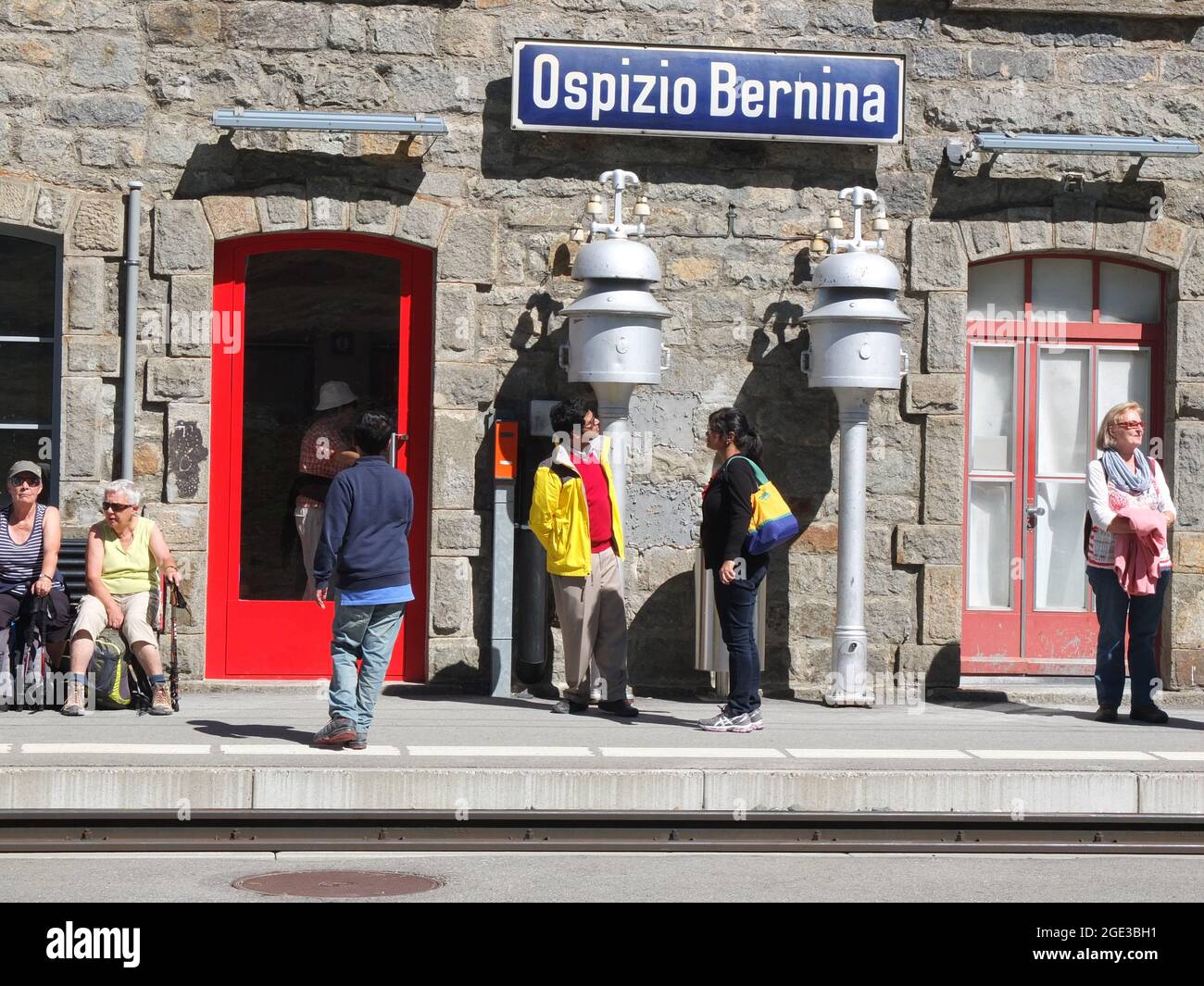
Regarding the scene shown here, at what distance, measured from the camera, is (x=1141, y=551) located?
10562 mm

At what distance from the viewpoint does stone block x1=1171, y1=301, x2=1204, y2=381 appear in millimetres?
11773

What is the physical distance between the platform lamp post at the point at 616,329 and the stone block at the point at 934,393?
1.65 m

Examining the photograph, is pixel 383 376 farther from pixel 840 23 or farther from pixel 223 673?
pixel 840 23

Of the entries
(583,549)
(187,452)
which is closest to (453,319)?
(187,452)

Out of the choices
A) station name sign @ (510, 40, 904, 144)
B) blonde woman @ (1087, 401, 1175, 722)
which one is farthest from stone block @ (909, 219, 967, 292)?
blonde woman @ (1087, 401, 1175, 722)

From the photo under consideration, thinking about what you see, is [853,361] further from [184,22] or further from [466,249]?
[184,22]

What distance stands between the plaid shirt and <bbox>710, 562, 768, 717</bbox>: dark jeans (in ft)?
9.19

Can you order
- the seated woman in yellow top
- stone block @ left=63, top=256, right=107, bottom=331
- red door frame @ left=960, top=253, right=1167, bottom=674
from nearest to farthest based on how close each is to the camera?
the seated woman in yellow top, stone block @ left=63, top=256, right=107, bottom=331, red door frame @ left=960, top=253, right=1167, bottom=674

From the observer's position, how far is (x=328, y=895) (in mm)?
6555

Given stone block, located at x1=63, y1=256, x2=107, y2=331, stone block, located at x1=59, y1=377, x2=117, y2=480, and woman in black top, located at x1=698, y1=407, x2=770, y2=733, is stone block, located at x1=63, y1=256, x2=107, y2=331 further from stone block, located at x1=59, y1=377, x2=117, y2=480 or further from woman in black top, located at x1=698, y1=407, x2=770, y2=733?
woman in black top, located at x1=698, y1=407, x2=770, y2=733

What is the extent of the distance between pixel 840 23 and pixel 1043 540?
11.3 ft

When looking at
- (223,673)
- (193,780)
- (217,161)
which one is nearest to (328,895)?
(193,780)

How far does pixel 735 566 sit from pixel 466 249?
283 cm

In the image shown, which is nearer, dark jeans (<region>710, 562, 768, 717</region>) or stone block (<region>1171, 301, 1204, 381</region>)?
dark jeans (<region>710, 562, 768, 717</region>)
